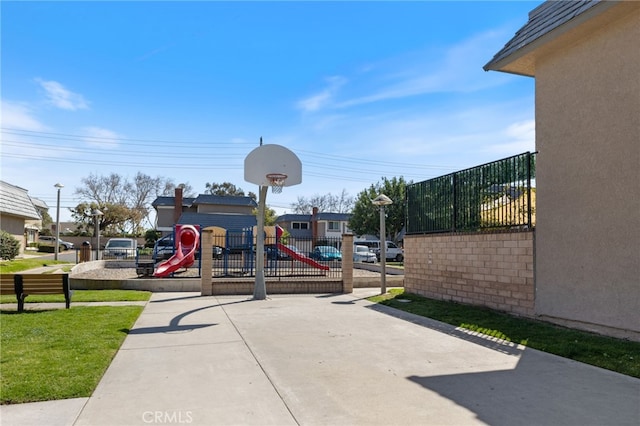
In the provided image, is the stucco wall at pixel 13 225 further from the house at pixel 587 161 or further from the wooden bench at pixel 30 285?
the house at pixel 587 161

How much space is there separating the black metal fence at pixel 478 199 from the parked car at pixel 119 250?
75.0 ft

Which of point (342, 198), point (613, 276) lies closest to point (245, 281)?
point (613, 276)

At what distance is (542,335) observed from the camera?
8109 mm

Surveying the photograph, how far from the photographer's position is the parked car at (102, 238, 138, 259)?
31.1 meters

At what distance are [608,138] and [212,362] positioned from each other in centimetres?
752

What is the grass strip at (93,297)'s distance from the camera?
484 inches

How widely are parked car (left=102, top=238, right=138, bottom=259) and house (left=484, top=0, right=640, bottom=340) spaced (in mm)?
27471

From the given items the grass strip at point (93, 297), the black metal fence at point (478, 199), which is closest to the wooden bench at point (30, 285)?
the grass strip at point (93, 297)

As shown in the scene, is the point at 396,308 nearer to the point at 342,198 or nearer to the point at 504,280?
the point at 504,280

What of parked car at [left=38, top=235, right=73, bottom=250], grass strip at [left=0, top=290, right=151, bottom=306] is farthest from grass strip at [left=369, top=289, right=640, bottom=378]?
parked car at [left=38, top=235, right=73, bottom=250]

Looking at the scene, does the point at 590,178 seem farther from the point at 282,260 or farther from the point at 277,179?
the point at 282,260

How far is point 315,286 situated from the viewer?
15.8m

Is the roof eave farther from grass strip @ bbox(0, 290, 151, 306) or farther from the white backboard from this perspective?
grass strip @ bbox(0, 290, 151, 306)

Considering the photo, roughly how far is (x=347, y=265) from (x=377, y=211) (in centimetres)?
2960
